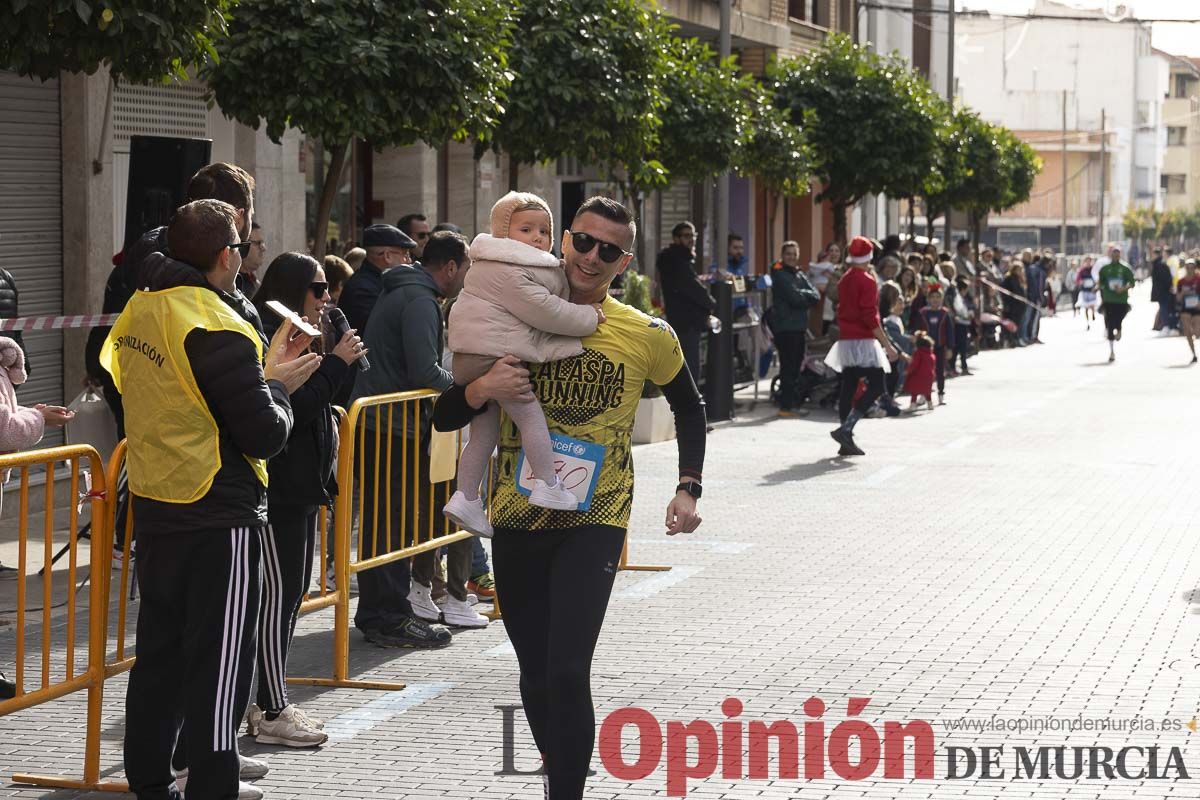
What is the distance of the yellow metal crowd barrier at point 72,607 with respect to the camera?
569cm

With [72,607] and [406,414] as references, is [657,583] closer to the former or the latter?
[406,414]

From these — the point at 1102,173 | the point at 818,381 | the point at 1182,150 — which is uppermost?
the point at 1182,150

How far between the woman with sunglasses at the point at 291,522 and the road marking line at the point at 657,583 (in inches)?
118

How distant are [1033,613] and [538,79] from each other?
27.9 ft

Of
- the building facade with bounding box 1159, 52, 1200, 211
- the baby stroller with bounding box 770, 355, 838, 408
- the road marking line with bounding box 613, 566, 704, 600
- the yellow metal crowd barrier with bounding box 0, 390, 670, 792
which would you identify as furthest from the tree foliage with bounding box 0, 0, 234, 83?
the building facade with bounding box 1159, 52, 1200, 211

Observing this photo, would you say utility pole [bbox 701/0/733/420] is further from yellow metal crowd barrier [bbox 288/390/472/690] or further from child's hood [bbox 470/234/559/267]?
child's hood [bbox 470/234/559/267]

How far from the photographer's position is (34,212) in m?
13.4

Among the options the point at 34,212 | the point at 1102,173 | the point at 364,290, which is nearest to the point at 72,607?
the point at 364,290

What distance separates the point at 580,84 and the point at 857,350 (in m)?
3.23

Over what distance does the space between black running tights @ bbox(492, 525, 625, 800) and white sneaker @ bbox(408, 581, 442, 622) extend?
3131 millimetres

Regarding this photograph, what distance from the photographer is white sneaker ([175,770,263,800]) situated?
18.9 ft

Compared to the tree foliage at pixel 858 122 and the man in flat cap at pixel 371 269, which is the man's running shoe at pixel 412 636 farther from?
the tree foliage at pixel 858 122

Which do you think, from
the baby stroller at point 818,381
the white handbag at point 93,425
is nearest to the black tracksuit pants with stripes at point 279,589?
the white handbag at point 93,425

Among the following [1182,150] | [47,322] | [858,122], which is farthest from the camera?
[1182,150]
